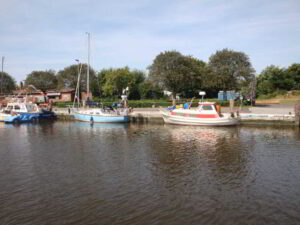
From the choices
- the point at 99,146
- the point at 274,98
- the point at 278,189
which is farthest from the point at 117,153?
the point at 274,98

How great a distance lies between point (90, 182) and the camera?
1073 centimetres

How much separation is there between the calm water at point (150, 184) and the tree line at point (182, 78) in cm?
2690

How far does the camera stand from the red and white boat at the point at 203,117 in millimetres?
28281

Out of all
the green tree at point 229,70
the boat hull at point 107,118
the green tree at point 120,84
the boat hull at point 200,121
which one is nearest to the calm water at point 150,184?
the boat hull at point 200,121

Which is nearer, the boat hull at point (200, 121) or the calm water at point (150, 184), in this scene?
the calm water at point (150, 184)

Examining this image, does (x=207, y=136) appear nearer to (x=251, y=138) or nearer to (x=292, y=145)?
(x=251, y=138)

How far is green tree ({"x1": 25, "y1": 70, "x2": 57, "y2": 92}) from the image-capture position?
79.9 meters

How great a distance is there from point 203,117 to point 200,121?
0.58 metres

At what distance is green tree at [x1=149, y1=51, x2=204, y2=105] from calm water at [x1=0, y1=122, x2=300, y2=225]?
3693 cm

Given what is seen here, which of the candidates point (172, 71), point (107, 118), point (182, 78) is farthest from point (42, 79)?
point (107, 118)

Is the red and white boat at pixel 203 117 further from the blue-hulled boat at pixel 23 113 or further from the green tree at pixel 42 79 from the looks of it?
the green tree at pixel 42 79

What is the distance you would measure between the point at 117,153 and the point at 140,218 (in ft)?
27.7

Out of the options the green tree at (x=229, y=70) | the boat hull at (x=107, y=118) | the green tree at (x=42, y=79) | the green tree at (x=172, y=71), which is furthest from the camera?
the green tree at (x=42, y=79)

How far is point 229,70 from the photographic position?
49.9 metres
